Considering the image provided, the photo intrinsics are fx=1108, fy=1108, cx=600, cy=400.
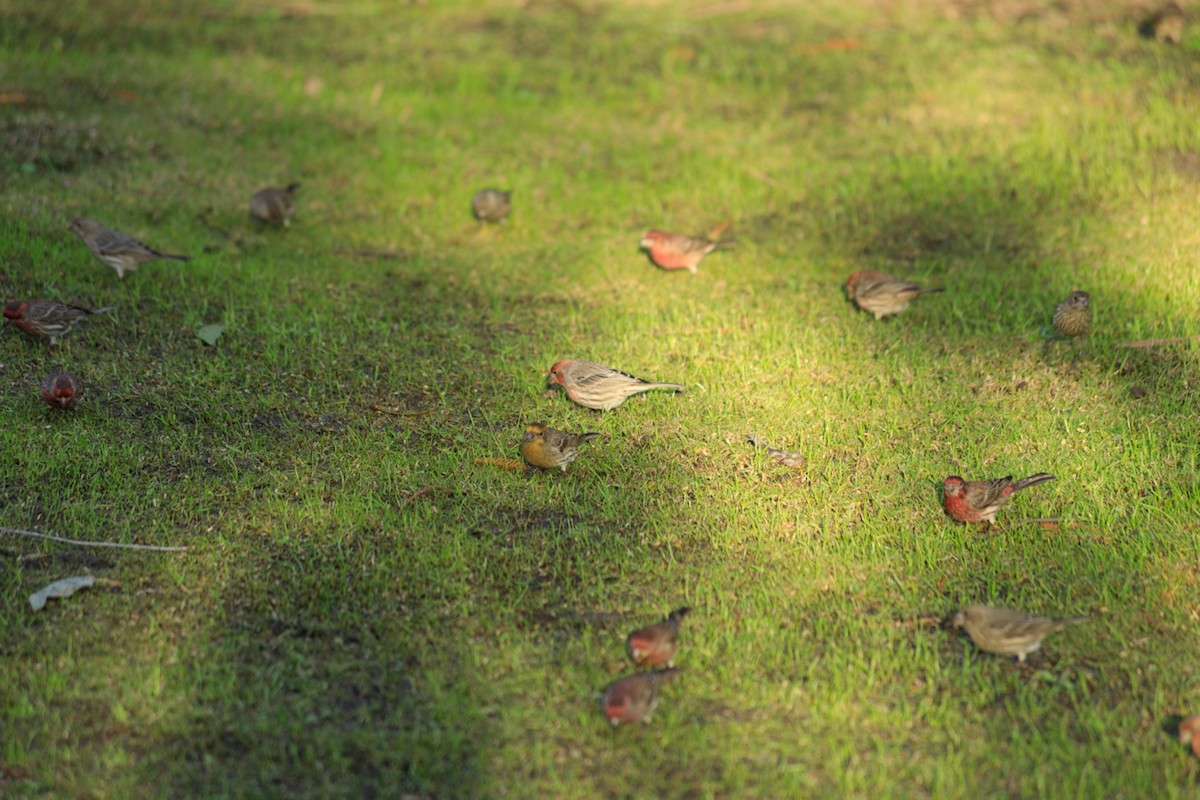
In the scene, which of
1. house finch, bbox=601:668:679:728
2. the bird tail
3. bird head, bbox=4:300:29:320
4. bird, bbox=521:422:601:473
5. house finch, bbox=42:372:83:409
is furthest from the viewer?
bird head, bbox=4:300:29:320

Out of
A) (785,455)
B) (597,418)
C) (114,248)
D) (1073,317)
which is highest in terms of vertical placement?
(1073,317)

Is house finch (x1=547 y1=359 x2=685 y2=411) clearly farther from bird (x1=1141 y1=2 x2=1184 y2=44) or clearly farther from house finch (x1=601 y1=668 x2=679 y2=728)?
bird (x1=1141 y1=2 x2=1184 y2=44)

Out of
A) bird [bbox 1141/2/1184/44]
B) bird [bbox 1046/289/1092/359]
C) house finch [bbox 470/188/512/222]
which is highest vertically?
bird [bbox 1141/2/1184/44]

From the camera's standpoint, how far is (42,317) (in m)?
7.00

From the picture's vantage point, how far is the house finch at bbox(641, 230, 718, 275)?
8461mm

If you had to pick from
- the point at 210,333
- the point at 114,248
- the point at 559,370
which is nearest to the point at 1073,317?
the point at 559,370

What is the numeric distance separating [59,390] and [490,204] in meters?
3.85

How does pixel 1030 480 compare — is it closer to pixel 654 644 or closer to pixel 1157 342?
pixel 1157 342

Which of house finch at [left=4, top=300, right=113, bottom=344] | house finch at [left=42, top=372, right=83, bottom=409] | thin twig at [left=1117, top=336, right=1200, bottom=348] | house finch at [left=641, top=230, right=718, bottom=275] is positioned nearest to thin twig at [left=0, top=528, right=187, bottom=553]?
house finch at [left=42, top=372, right=83, bottom=409]

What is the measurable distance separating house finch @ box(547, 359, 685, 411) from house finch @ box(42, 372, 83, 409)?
111 inches

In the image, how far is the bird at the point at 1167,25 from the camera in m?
11.4

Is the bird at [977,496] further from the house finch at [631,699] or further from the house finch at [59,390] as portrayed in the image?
the house finch at [59,390]

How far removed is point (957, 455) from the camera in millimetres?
6453

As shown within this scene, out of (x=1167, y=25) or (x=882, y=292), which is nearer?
(x=882, y=292)
